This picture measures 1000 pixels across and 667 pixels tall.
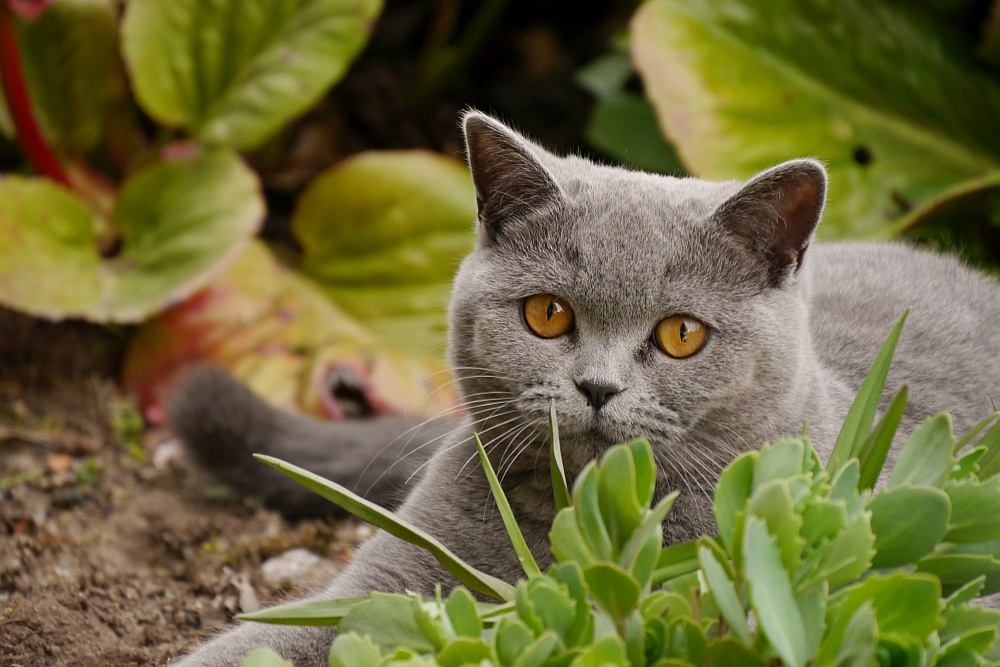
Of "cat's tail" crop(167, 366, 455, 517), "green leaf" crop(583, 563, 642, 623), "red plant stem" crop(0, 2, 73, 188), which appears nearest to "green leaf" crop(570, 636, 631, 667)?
"green leaf" crop(583, 563, 642, 623)

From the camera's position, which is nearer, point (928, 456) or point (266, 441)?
point (928, 456)

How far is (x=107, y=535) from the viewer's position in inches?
90.0

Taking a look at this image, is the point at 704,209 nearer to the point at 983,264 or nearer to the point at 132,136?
the point at 983,264

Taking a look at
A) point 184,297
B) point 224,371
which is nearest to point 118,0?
point 184,297

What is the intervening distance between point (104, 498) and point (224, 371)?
436 mm

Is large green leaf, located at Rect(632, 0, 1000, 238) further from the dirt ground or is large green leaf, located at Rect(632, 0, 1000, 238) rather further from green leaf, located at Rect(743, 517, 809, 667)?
green leaf, located at Rect(743, 517, 809, 667)

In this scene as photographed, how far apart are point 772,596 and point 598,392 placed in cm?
54

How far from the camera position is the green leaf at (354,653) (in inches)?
38.3

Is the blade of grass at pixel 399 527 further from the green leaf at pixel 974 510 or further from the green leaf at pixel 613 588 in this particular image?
the green leaf at pixel 974 510

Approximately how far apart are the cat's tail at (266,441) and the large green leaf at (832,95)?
1.34 m

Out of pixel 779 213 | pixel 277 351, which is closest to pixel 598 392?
pixel 779 213

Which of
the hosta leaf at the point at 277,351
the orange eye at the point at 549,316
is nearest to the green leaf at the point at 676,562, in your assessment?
the orange eye at the point at 549,316

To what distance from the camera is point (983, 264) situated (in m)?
2.87

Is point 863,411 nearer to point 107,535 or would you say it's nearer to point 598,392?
point 598,392
